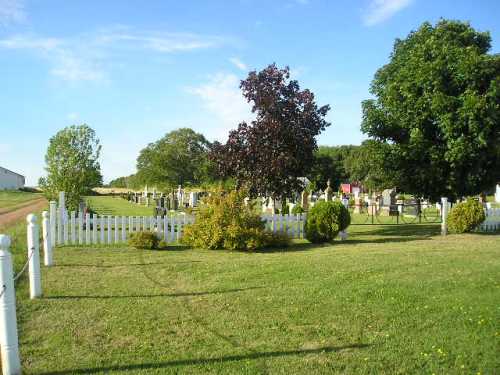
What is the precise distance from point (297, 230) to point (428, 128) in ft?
22.3

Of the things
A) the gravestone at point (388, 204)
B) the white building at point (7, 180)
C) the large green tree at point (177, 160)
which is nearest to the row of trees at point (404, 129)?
the gravestone at point (388, 204)

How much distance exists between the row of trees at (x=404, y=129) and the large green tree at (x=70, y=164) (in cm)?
4

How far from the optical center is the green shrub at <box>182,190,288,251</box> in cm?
1236

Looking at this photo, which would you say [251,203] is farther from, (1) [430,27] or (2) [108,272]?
(1) [430,27]

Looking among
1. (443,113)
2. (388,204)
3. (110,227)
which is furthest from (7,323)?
(388,204)

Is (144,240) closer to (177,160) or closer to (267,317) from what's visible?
(267,317)

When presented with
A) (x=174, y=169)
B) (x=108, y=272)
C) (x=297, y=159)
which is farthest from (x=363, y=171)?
(x=108, y=272)

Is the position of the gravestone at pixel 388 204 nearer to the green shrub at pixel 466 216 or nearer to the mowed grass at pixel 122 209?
the green shrub at pixel 466 216

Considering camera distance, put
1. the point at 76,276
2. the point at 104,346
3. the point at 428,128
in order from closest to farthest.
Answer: the point at 104,346 → the point at 76,276 → the point at 428,128

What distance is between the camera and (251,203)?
13.3 metres

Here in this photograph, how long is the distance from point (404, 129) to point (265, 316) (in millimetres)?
14008

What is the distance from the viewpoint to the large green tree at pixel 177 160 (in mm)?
53062

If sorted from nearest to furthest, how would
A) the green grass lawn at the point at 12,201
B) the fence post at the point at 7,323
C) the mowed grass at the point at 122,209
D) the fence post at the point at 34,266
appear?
the fence post at the point at 7,323 → the fence post at the point at 34,266 → the mowed grass at the point at 122,209 → the green grass lawn at the point at 12,201

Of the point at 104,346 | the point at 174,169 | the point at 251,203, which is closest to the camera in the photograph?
the point at 104,346
